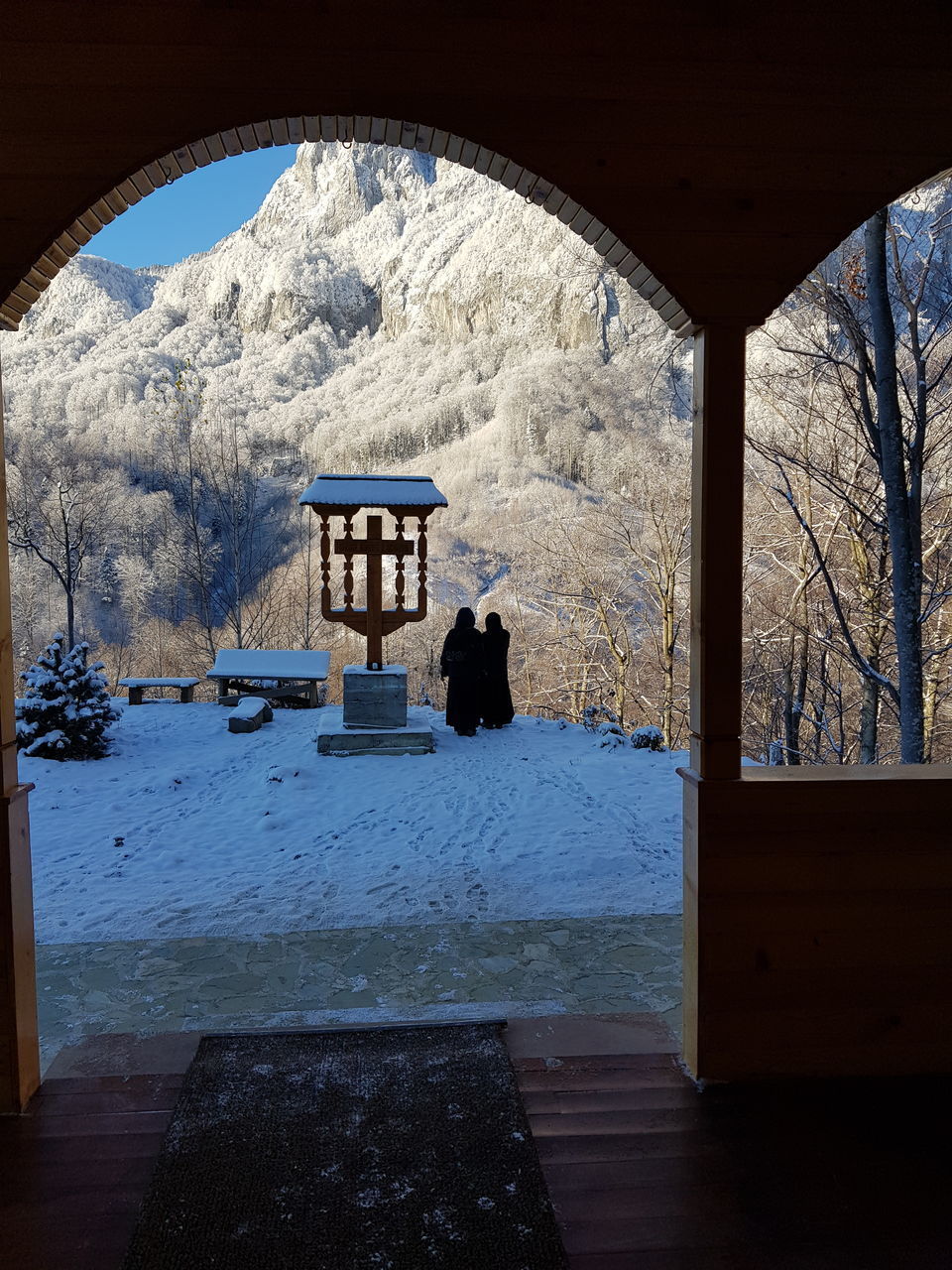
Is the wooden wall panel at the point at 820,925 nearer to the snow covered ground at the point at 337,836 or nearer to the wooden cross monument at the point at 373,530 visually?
the snow covered ground at the point at 337,836

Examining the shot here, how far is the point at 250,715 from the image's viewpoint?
33.4ft

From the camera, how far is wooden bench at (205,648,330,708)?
12.0 metres

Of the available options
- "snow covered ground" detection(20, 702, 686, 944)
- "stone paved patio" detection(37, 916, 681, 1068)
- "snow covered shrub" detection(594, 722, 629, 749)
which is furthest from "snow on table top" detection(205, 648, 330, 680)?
"stone paved patio" detection(37, 916, 681, 1068)

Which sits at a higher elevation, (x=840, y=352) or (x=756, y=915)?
(x=840, y=352)

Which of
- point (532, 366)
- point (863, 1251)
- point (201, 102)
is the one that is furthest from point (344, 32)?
point (532, 366)

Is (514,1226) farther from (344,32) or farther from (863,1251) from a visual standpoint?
(344,32)

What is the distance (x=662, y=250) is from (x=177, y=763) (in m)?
7.51

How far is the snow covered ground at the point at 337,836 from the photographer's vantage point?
15.8 feet

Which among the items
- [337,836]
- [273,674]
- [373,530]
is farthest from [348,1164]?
[273,674]

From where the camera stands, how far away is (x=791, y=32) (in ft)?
7.35

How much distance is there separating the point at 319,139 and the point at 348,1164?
9.12 feet

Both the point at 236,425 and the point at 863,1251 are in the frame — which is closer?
the point at 863,1251

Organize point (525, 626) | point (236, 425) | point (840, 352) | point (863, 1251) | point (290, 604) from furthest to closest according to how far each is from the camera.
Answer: point (236, 425), point (290, 604), point (525, 626), point (840, 352), point (863, 1251)

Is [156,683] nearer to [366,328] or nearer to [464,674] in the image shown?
[464,674]
